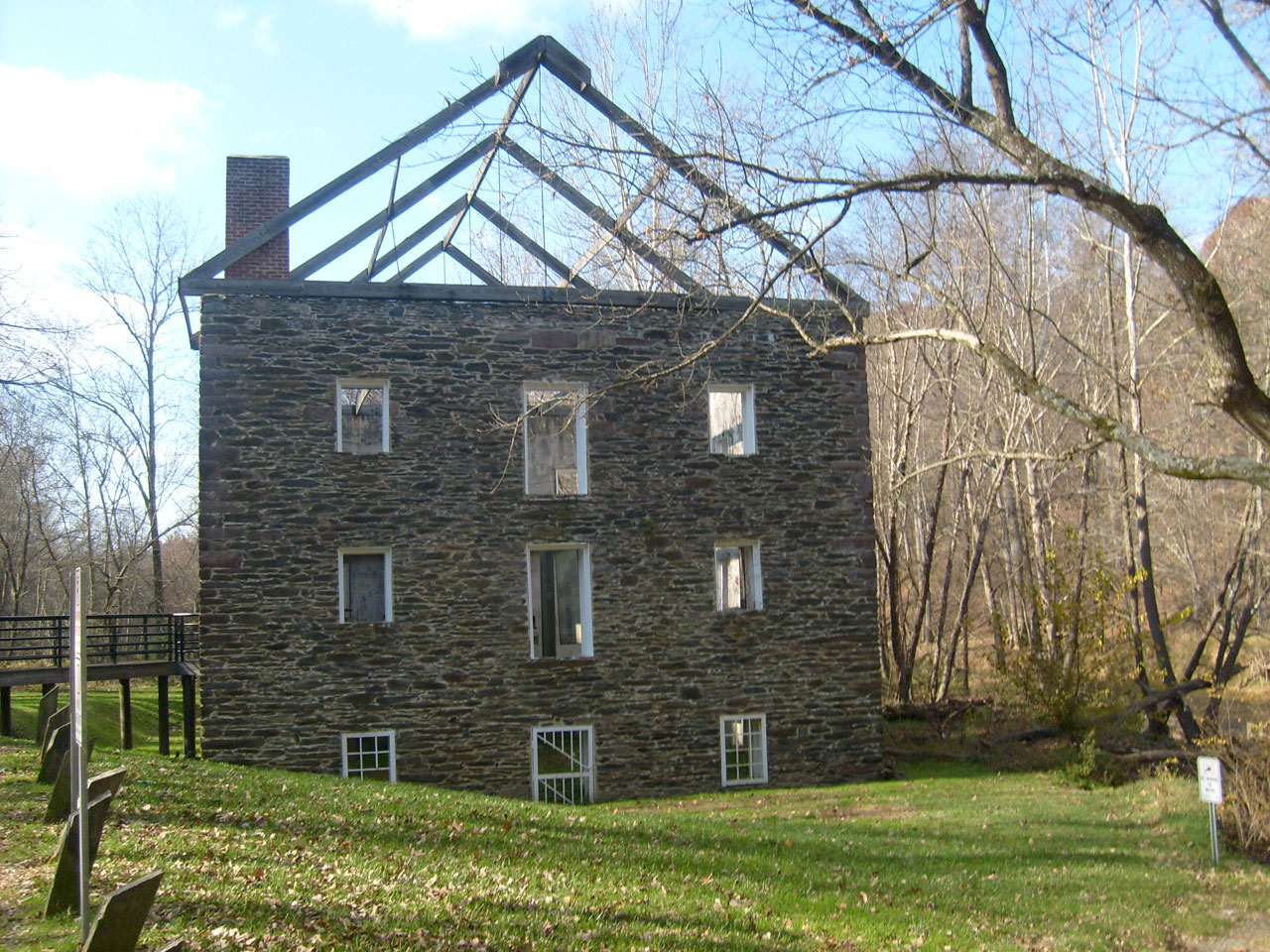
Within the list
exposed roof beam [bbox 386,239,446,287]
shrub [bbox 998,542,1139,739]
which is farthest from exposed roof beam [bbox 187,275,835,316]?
shrub [bbox 998,542,1139,739]

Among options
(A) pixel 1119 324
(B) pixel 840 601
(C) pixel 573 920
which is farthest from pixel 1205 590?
(C) pixel 573 920

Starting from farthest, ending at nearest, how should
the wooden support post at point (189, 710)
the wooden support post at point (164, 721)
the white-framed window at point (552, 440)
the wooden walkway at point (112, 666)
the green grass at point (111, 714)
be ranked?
1. the green grass at point (111, 714)
2. the wooden support post at point (164, 721)
3. the wooden support post at point (189, 710)
4. the wooden walkway at point (112, 666)
5. the white-framed window at point (552, 440)

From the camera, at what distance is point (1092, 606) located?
671 inches

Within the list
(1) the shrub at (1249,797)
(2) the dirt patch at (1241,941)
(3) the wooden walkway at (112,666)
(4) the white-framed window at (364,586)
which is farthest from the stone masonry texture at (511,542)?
(2) the dirt patch at (1241,941)

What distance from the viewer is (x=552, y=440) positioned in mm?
17578

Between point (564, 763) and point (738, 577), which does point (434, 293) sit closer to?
point (738, 577)

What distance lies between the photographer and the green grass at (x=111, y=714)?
72.7 ft

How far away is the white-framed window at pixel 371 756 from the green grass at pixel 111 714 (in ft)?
25.6

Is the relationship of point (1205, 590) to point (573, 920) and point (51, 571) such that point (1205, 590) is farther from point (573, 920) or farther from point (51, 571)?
point (51, 571)

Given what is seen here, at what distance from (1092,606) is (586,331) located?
947cm

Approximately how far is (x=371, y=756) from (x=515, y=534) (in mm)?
3775

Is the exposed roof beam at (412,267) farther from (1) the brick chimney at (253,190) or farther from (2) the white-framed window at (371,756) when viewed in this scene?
(2) the white-framed window at (371,756)

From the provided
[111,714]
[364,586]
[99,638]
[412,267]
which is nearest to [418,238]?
[412,267]

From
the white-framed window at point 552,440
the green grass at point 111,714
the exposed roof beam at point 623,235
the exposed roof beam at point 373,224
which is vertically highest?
the exposed roof beam at point 373,224
